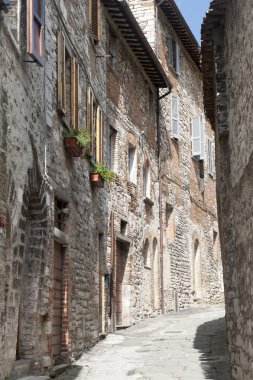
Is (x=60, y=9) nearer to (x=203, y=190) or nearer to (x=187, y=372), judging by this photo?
(x=187, y=372)

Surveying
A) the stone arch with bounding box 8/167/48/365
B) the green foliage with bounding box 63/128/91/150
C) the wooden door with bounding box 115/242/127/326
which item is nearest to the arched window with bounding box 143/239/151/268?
the wooden door with bounding box 115/242/127/326

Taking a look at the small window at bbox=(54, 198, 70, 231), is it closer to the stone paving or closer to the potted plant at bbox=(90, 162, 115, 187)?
the potted plant at bbox=(90, 162, 115, 187)

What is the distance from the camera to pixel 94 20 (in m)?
12.8

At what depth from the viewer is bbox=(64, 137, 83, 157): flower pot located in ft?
31.7

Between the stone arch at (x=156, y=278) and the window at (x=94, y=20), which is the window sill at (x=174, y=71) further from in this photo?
the window at (x=94, y=20)

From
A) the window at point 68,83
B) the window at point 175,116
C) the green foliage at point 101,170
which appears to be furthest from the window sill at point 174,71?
the window at point 68,83

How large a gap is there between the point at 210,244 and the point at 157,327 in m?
9.41

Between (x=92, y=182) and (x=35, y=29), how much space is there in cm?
462

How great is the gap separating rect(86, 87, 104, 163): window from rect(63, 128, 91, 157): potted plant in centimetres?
136

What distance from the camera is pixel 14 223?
22.8 feet

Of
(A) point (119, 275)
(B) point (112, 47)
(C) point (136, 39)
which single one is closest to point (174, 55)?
(C) point (136, 39)

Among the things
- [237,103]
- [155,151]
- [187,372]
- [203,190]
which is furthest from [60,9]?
[203,190]

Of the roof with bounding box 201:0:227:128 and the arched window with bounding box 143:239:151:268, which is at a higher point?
the roof with bounding box 201:0:227:128

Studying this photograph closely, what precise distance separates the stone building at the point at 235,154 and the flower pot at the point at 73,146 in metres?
2.31
